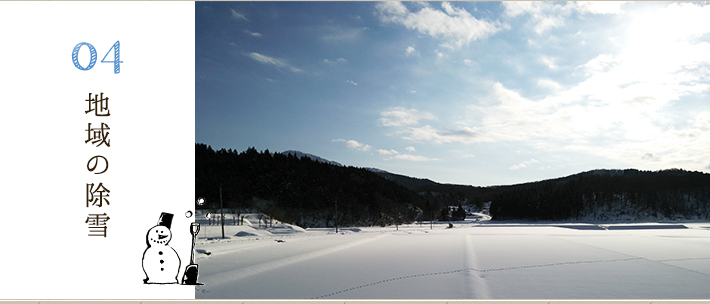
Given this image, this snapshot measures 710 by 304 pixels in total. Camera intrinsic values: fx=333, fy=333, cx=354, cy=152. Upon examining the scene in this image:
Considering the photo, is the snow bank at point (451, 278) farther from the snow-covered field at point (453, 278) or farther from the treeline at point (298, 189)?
the treeline at point (298, 189)

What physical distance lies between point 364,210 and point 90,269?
254 feet

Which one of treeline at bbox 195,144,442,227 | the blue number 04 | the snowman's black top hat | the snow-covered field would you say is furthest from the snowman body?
treeline at bbox 195,144,442,227

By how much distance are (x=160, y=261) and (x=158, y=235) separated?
509 mm

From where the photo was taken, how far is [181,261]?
555 cm

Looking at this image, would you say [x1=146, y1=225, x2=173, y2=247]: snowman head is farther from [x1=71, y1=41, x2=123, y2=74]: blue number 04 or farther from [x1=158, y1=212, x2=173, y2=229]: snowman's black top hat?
[x1=71, y1=41, x2=123, y2=74]: blue number 04

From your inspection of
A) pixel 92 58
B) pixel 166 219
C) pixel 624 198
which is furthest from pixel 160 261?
pixel 624 198

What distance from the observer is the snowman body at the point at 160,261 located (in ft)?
17.2

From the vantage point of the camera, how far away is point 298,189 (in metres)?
78.9

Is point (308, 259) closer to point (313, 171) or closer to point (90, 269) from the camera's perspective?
point (90, 269)

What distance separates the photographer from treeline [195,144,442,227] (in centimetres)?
6762

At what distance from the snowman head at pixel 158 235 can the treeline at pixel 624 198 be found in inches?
4002

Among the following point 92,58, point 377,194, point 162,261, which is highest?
point 92,58

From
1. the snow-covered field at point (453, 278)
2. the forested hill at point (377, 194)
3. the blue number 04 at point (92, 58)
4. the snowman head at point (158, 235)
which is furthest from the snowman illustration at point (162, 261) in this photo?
the forested hill at point (377, 194)

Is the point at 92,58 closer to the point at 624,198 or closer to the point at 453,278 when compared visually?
the point at 453,278
